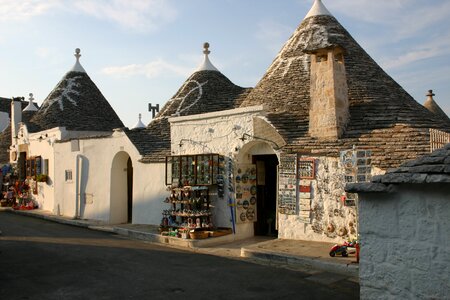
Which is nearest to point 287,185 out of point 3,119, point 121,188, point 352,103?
point 352,103

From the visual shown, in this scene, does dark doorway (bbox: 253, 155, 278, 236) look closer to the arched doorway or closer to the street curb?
the street curb

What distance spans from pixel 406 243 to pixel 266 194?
26.1 feet

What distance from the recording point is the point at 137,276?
7598 mm

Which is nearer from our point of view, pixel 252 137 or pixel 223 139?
pixel 252 137

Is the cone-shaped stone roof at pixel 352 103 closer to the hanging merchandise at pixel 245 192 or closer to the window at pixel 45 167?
the hanging merchandise at pixel 245 192

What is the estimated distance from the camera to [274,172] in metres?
A: 12.6

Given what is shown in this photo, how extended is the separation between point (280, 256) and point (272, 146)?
3.10 metres

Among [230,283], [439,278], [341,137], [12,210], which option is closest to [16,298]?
[230,283]

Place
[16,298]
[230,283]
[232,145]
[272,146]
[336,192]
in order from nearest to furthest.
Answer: [16,298] < [230,283] < [336,192] < [272,146] < [232,145]

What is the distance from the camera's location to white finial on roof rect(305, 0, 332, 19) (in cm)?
1432

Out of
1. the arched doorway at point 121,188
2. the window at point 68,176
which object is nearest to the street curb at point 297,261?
the arched doorway at point 121,188

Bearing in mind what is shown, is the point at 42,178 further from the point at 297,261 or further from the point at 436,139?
the point at 436,139

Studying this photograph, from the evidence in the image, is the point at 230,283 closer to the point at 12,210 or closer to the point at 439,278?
the point at 439,278

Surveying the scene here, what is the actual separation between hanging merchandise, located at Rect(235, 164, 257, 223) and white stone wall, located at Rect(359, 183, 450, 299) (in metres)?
6.73
